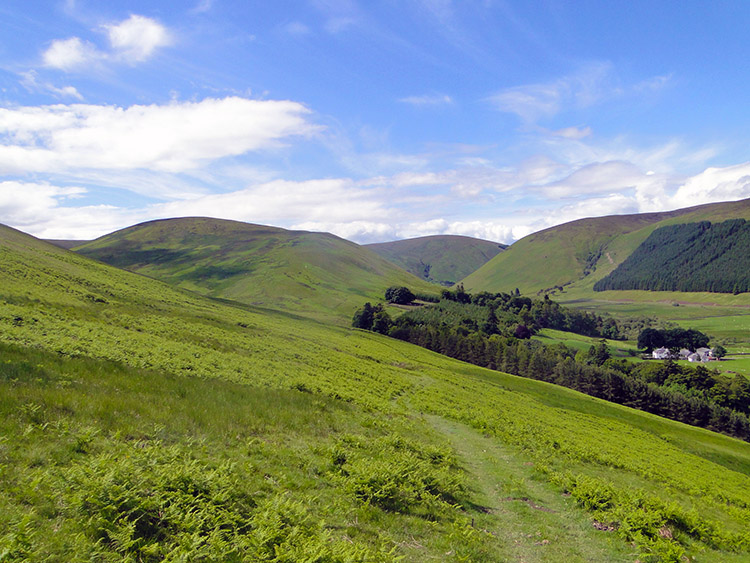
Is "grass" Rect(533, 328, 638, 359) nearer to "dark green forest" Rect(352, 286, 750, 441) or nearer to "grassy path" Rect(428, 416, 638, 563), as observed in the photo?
"dark green forest" Rect(352, 286, 750, 441)

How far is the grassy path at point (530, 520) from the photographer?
11.5 m

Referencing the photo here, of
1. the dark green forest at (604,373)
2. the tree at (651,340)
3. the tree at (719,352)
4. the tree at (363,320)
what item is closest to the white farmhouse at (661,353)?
the tree at (651,340)

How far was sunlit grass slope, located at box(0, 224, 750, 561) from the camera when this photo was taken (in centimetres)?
775

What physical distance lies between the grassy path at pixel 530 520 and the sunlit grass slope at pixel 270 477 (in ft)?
0.26

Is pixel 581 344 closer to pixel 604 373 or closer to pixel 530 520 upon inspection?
pixel 604 373

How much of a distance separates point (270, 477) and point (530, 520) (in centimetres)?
955

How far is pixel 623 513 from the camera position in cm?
1383

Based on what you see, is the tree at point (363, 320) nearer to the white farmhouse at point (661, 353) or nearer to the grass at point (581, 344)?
the grass at point (581, 344)

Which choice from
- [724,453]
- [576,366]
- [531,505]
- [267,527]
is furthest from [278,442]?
[576,366]

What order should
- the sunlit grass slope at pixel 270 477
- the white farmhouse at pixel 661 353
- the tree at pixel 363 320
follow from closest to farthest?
the sunlit grass slope at pixel 270 477, the tree at pixel 363 320, the white farmhouse at pixel 661 353

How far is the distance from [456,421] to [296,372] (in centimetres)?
1450

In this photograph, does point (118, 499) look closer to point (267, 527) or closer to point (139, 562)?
point (139, 562)

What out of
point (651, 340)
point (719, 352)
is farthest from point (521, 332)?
point (719, 352)

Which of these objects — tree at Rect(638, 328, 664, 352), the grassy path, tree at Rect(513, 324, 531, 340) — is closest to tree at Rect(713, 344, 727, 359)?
tree at Rect(638, 328, 664, 352)
